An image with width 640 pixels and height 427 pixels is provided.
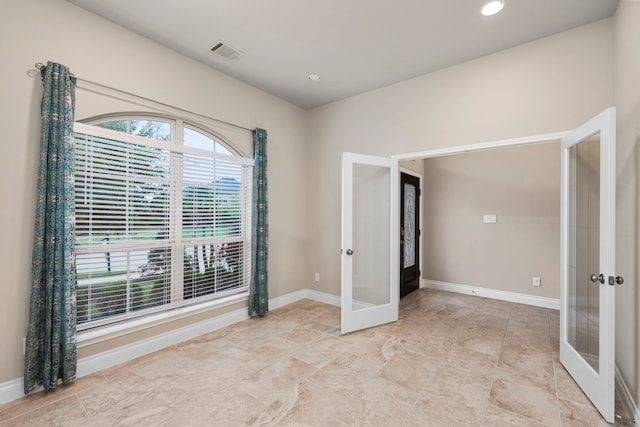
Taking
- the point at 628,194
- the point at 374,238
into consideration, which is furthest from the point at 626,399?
the point at 374,238

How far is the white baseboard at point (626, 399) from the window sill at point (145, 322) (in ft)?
11.8

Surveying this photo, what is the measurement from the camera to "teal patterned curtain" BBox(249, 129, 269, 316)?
12.2 ft

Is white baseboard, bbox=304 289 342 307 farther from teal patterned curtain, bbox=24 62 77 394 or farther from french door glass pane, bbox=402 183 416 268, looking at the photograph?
teal patterned curtain, bbox=24 62 77 394

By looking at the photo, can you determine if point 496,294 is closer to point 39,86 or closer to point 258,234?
point 258,234

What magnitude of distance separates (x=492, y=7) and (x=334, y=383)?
3.39 meters

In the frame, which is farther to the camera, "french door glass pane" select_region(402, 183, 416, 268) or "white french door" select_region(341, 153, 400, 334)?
"french door glass pane" select_region(402, 183, 416, 268)

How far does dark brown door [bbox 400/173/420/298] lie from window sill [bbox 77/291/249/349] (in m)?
2.76

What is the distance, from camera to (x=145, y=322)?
2.80 m

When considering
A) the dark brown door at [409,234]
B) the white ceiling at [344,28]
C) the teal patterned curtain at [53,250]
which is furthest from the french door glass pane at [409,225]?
the teal patterned curtain at [53,250]

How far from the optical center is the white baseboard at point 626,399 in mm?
1797

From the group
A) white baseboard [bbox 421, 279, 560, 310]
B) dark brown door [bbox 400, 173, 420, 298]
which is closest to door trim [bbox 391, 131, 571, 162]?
dark brown door [bbox 400, 173, 420, 298]

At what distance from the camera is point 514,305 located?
427 centimetres

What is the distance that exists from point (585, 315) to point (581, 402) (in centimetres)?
65

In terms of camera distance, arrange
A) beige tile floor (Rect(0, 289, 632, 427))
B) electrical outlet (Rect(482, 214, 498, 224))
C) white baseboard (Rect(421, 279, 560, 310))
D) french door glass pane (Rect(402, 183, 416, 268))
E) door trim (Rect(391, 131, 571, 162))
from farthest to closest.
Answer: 1. french door glass pane (Rect(402, 183, 416, 268))
2. electrical outlet (Rect(482, 214, 498, 224))
3. white baseboard (Rect(421, 279, 560, 310))
4. door trim (Rect(391, 131, 571, 162))
5. beige tile floor (Rect(0, 289, 632, 427))
